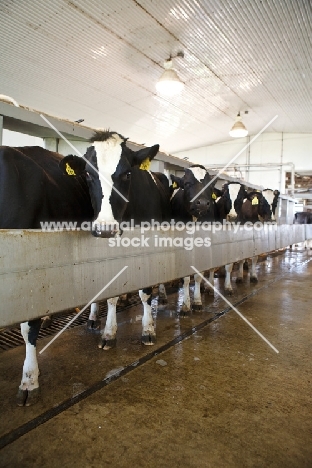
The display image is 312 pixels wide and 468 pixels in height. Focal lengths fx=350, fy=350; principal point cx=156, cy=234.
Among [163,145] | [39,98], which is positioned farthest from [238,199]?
[163,145]

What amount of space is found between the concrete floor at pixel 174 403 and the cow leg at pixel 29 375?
0.22 feet

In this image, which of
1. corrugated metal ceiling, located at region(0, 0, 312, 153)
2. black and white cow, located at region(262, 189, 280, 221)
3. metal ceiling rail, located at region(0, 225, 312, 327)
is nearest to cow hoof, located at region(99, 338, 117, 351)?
metal ceiling rail, located at region(0, 225, 312, 327)

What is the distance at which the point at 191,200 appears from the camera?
485 cm

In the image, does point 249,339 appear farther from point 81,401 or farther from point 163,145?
point 163,145

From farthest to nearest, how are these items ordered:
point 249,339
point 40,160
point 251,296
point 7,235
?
point 251,296 → point 249,339 → point 40,160 → point 7,235

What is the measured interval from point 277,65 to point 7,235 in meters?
8.37

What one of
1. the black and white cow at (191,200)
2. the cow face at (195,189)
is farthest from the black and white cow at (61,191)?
the cow face at (195,189)

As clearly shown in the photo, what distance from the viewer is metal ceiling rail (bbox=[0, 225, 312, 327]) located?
1.58m

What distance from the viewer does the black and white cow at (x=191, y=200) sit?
15.1 feet

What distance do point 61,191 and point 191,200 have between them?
2.14 m

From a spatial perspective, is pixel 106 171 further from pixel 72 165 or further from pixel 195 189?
pixel 195 189

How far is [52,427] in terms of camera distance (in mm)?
2010

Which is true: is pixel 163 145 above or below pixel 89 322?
above

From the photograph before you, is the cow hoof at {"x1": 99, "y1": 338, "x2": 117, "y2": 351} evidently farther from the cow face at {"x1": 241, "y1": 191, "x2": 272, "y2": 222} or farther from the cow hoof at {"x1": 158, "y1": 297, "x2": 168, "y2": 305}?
the cow face at {"x1": 241, "y1": 191, "x2": 272, "y2": 222}
